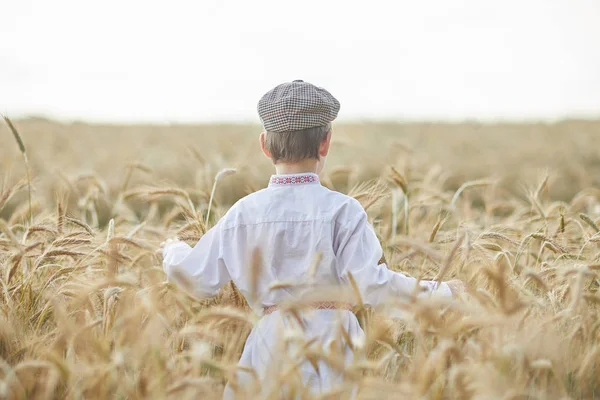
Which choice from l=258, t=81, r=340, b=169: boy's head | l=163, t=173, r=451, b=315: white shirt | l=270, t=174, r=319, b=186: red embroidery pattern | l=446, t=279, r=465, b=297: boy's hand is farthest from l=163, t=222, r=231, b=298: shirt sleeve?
l=446, t=279, r=465, b=297: boy's hand

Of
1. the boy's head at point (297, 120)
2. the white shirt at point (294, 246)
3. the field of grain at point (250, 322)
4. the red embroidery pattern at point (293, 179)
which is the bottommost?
the field of grain at point (250, 322)

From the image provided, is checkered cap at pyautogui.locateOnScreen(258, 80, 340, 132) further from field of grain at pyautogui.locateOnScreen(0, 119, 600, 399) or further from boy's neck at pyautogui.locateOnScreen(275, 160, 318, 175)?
field of grain at pyautogui.locateOnScreen(0, 119, 600, 399)

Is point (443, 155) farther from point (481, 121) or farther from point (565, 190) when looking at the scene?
point (481, 121)

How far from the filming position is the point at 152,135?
16.1 meters

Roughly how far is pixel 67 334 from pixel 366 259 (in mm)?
1033

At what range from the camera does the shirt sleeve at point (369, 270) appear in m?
2.06

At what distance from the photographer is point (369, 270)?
2055 mm

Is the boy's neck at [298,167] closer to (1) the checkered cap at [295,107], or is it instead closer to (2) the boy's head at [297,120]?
(2) the boy's head at [297,120]

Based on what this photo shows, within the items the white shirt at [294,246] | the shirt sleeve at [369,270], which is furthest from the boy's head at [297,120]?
the shirt sleeve at [369,270]

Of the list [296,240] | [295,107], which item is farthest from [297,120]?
[296,240]

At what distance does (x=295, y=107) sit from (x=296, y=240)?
1.64 feet

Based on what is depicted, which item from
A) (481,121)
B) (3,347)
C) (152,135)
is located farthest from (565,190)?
(481,121)

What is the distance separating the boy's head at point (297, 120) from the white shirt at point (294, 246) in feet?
0.33

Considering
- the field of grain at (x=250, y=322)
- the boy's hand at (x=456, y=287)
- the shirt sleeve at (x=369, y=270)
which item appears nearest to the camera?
the field of grain at (x=250, y=322)
